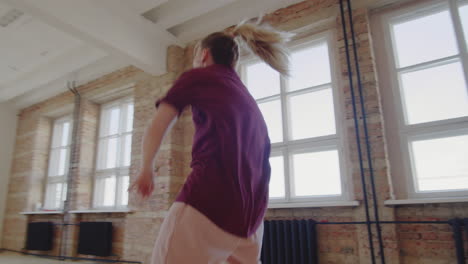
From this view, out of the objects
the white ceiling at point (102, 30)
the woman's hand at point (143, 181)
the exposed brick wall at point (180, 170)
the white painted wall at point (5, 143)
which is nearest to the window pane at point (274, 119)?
the exposed brick wall at point (180, 170)

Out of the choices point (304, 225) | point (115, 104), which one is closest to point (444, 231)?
point (304, 225)

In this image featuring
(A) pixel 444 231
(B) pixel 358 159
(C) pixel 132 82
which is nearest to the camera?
(A) pixel 444 231

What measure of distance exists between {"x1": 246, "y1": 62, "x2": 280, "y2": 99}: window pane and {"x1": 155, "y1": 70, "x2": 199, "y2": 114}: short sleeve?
319 centimetres

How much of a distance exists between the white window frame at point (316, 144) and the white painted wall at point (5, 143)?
618cm

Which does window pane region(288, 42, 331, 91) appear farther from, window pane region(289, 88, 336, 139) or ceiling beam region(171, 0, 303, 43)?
ceiling beam region(171, 0, 303, 43)

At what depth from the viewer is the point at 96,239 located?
16.0ft

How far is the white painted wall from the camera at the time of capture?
272 inches

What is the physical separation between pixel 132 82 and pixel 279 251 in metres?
3.64

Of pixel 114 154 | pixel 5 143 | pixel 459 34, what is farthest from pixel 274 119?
pixel 5 143

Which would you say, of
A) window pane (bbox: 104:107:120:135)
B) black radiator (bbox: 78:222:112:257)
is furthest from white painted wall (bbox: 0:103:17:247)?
black radiator (bbox: 78:222:112:257)

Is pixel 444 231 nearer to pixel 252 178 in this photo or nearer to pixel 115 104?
pixel 252 178

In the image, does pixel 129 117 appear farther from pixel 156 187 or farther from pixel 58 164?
pixel 58 164

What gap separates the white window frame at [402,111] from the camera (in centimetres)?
296

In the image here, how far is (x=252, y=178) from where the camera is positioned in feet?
3.15
